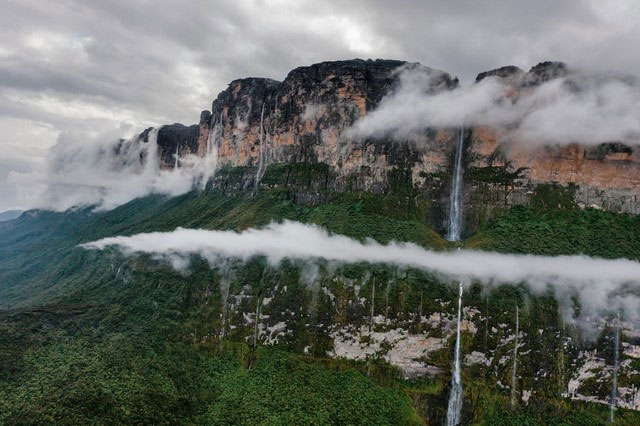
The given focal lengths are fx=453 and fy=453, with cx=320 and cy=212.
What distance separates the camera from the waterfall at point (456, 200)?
274 feet

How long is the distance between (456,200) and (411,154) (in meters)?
12.7

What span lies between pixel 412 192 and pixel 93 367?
60.2 meters

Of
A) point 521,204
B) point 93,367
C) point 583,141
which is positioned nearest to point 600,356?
point 521,204

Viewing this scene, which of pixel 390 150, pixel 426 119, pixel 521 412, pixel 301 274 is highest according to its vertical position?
pixel 426 119

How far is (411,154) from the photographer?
8944 cm

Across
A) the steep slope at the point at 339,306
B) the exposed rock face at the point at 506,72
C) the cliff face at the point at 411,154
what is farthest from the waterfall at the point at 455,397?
the exposed rock face at the point at 506,72

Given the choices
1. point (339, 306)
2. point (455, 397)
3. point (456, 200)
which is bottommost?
point (455, 397)

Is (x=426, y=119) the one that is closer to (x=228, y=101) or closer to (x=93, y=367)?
(x=228, y=101)

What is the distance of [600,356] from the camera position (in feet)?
184

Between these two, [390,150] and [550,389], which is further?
[390,150]

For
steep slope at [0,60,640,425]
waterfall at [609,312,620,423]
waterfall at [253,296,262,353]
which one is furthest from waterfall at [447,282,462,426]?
waterfall at [253,296,262,353]

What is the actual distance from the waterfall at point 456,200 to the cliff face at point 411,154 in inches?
42.5

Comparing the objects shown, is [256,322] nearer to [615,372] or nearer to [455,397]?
[455,397]

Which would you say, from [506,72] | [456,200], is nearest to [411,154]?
[456,200]
